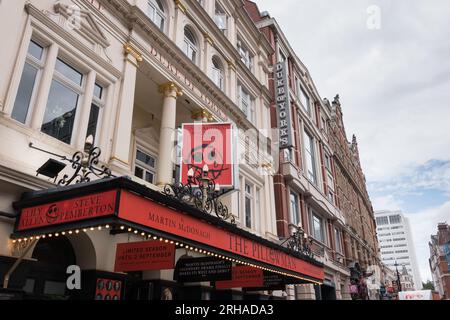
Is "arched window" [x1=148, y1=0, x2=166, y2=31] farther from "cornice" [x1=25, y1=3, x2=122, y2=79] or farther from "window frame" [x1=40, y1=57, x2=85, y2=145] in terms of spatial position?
"window frame" [x1=40, y1=57, x2=85, y2=145]

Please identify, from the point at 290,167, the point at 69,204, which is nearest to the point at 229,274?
the point at 69,204

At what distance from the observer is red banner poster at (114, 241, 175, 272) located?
24.7ft

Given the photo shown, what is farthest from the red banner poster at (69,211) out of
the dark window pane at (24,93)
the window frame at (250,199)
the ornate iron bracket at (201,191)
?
the window frame at (250,199)

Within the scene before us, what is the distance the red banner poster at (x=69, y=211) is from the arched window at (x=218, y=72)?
10828 millimetres

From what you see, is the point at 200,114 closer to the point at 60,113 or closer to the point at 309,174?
the point at 60,113

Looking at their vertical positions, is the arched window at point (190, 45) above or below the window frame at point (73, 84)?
above

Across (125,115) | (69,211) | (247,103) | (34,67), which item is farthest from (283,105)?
(69,211)

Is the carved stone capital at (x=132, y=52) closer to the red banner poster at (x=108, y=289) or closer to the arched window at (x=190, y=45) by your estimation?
the arched window at (x=190, y=45)

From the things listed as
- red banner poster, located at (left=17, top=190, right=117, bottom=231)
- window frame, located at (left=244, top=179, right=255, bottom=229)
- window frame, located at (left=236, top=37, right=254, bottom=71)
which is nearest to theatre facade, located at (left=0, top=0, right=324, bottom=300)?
red banner poster, located at (left=17, top=190, right=117, bottom=231)

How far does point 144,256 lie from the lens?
778 cm

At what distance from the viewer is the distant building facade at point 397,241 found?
187125mm

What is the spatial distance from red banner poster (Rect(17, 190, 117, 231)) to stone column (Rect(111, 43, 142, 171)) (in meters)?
2.82
